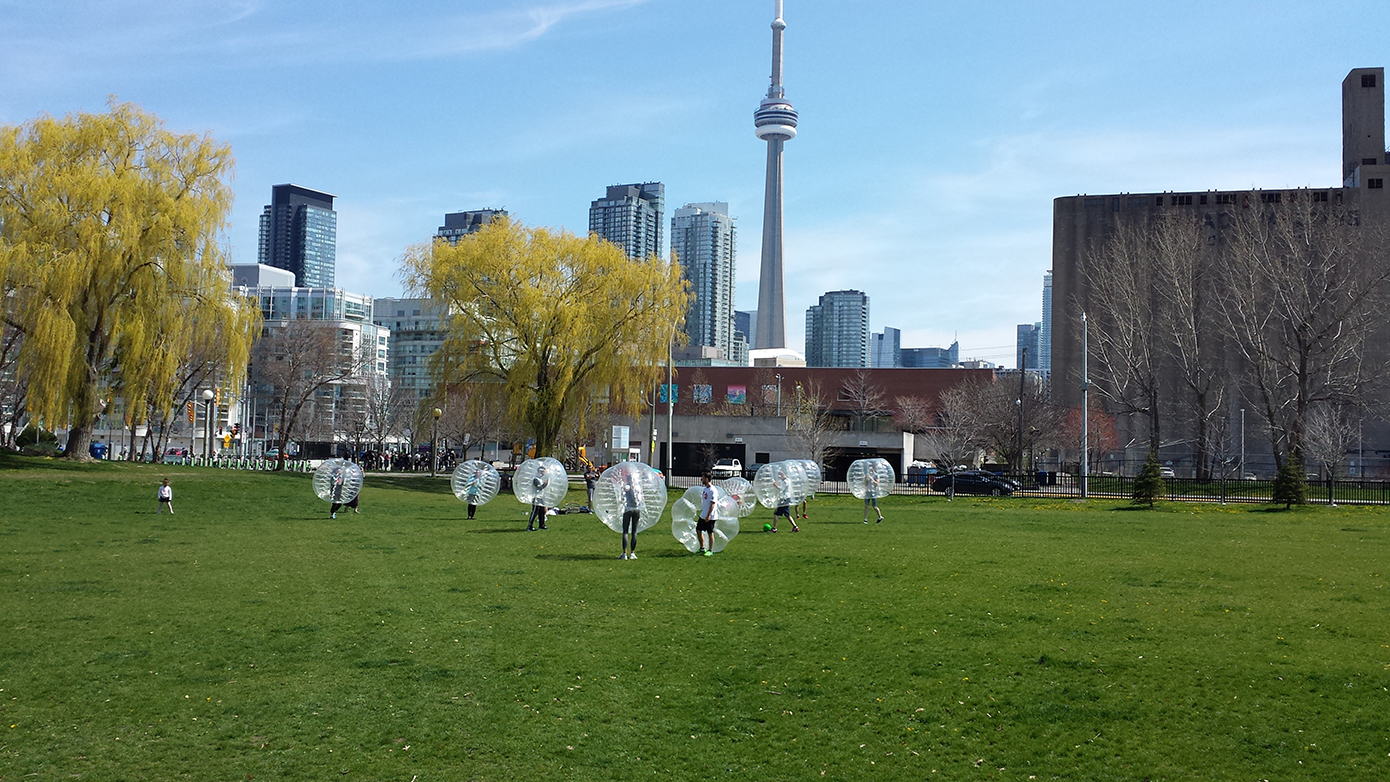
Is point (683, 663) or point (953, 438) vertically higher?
point (953, 438)

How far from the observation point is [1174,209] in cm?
8806

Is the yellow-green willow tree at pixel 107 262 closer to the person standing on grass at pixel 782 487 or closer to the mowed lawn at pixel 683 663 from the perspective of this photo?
the mowed lawn at pixel 683 663

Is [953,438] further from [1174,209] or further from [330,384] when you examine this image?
[330,384]

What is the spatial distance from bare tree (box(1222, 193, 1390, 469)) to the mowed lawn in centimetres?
3509

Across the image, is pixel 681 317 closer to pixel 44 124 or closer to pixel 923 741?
pixel 44 124

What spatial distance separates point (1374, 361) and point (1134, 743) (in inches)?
3268

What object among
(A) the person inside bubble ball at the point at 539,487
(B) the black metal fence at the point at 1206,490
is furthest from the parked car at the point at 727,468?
(A) the person inside bubble ball at the point at 539,487

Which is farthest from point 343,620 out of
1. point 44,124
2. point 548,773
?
point 44,124

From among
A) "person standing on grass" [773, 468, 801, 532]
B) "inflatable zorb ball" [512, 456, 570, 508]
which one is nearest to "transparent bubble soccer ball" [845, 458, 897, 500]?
"person standing on grass" [773, 468, 801, 532]

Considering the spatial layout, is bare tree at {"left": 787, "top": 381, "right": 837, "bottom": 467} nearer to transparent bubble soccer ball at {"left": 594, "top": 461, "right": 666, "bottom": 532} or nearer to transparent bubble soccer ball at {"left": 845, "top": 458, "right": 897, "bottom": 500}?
transparent bubble soccer ball at {"left": 845, "top": 458, "right": 897, "bottom": 500}

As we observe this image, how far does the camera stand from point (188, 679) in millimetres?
10273

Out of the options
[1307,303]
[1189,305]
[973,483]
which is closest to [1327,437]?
[1307,303]

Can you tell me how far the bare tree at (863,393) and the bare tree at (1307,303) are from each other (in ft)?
Result: 114

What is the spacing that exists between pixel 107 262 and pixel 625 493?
26.2 metres
